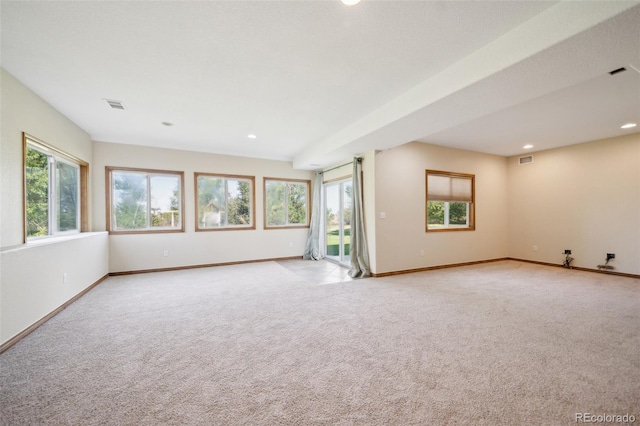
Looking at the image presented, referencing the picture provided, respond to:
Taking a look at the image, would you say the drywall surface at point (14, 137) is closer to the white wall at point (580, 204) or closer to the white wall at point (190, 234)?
the white wall at point (190, 234)

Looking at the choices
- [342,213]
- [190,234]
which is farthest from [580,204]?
[190,234]

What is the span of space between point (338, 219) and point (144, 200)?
14.3 ft

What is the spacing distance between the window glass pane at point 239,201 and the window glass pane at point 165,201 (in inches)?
44.0

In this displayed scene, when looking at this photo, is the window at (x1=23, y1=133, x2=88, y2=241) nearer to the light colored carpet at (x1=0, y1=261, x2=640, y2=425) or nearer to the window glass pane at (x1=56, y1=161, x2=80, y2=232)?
the window glass pane at (x1=56, y1=161, x2=80, y2=232)

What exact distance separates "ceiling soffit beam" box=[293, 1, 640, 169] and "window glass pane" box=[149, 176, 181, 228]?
398 centimetres

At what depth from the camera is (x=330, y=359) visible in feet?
7.13

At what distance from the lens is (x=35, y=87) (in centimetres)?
297

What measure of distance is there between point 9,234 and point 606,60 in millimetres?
5637

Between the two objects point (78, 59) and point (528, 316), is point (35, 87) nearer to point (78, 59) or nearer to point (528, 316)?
point (78, 59)

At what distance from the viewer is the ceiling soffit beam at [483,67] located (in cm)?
169

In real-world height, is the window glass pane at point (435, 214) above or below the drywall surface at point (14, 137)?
below

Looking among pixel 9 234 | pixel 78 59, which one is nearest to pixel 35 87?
pixel 78 59

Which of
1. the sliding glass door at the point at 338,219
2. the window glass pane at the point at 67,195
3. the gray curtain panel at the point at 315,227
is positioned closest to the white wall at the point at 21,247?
the window glass pane at the point at 67,195

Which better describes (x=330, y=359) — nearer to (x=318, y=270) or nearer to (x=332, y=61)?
(x=332, y=61)
